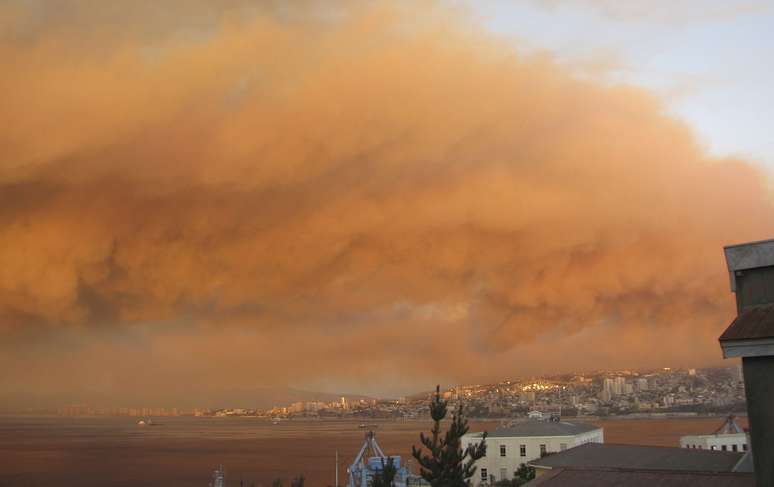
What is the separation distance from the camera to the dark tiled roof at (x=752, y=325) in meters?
15.6

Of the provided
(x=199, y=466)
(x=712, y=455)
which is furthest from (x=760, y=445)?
(x=199, y=466)

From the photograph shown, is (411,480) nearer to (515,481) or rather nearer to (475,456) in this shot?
(515,481)

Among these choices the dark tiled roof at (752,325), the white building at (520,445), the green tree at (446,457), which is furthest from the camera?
the white building at (520,445)

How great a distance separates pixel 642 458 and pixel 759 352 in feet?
77.4

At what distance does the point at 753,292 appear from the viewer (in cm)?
1712

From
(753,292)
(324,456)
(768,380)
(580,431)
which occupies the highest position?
(753,292)

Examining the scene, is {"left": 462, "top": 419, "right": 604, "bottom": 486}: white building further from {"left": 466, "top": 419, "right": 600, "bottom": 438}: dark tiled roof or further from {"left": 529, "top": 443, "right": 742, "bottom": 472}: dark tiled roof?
{"left": 529, "top": 443, "right": 742, "bottom": 472}: dark tiled roof

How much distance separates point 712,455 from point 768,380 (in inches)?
923

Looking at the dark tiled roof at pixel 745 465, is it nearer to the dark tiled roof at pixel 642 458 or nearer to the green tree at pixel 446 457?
the dark tiled roof at pixel 642 458

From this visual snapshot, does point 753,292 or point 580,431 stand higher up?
point 753,292

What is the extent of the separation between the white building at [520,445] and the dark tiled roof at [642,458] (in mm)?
21218

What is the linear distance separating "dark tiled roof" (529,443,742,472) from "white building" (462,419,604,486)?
69.6 ft

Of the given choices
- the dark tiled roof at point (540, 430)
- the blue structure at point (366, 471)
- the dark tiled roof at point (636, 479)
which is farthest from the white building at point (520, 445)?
the dark tiled roof at point (636, 479)

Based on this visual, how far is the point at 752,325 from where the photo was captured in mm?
15984
